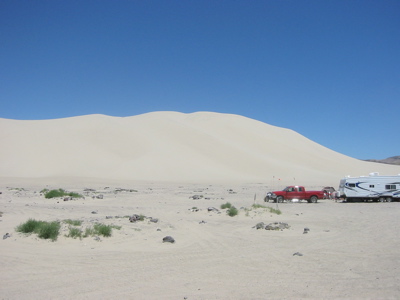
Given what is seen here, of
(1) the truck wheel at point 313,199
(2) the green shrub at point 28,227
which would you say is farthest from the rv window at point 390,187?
(2) the green shrub at point 28,227

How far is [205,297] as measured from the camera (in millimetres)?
5566

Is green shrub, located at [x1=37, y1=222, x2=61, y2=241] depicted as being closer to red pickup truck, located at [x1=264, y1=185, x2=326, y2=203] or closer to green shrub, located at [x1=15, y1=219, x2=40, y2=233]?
green shrub, located at [x1=15, y1=219, x2=40, y2=233]

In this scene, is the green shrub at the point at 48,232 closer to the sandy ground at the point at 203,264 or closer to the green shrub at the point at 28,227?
the sandy ground at the point at 203,264

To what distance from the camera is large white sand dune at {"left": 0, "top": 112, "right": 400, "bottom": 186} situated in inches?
2200

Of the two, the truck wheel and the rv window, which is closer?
the truck wheel

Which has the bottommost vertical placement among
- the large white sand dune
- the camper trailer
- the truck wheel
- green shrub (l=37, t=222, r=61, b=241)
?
green shrub (l=37, t=222, r=61, b=241)

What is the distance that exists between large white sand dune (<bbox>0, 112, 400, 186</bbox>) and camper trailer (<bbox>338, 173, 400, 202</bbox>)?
26.4 meters

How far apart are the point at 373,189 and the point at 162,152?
43.8 m

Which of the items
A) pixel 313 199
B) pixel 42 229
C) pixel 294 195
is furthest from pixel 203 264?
pixel 313 199

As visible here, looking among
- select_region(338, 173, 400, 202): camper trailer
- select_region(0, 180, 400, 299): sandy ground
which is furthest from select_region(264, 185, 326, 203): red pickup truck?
select_region(0, 180, 400, 299): sandy ground

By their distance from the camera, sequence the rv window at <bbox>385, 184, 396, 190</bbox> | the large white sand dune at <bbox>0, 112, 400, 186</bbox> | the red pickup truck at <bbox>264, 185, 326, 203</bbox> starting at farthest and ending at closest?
1. the large white sand dune at <bbox>0, 112, 400, 186</bbox>
2. the rv window at <bbox>385, 184, 396, 190</bbox>
3. the red pickup truck at <bbox>264, 185, 326, 203</bbox>

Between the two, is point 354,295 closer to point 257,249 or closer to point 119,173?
point 257,249

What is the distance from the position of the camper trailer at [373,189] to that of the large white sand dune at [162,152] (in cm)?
2642

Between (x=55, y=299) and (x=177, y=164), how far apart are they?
2160 inches
